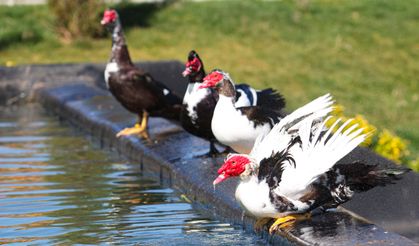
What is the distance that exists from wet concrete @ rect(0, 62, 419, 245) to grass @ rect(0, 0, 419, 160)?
2433 millimetres

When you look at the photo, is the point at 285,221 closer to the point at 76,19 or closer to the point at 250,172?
the point at 250,172

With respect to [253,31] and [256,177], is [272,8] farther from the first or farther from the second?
[256,177]

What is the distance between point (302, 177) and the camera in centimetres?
525

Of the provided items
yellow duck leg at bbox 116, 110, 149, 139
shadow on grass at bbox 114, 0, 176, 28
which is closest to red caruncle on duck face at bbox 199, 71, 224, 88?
yellow duck leg at bbox 116, 110, 149, 139

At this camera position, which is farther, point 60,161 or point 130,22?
point 130,22

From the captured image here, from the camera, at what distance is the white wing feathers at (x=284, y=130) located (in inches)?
217

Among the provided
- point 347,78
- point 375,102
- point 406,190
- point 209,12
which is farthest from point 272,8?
point 406,190

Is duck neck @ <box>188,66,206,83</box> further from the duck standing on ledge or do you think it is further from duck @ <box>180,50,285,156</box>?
the duck standing on ledge

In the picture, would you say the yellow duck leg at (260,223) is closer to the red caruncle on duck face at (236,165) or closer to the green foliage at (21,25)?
the red caruncle on duck face at (236,165)

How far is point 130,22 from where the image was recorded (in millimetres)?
17562

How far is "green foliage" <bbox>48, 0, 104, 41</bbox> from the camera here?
1641cm

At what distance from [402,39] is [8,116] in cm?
693

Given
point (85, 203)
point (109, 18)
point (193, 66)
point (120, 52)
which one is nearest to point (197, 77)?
point (193, 66)

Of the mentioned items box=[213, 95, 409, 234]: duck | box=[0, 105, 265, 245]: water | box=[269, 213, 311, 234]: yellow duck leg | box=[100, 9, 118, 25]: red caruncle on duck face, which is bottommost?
box=[0, 105, 265, 245]: water
